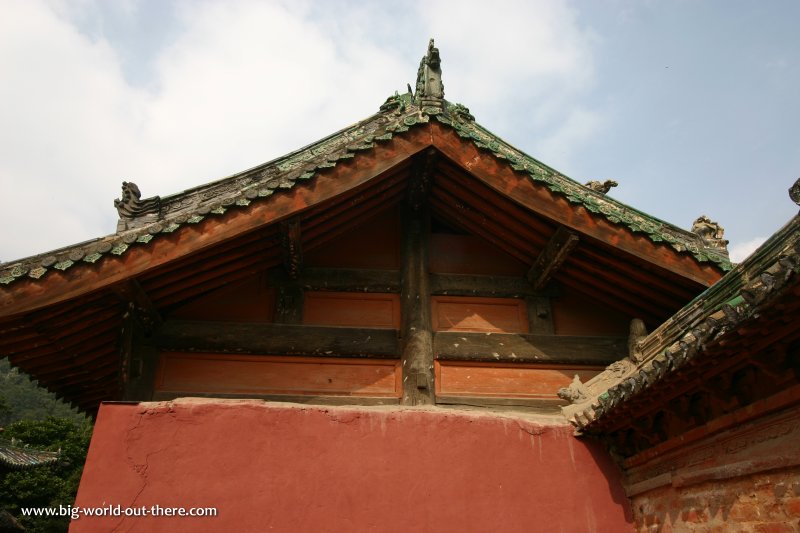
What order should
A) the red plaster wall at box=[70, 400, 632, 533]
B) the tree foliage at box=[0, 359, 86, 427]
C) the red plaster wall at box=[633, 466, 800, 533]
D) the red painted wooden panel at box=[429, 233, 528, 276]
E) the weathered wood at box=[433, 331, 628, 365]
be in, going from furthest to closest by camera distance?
the tree foliage at box=[0, 359, 86, 427] → the red painted wooden panel at box=[429, 233, 528, 276] → the weathered wood at box=[433, 331, 628, 365] → the red plaster wall at box=[70, 400, 632, 533] → the red plaster wall at box=[633, 466, 800, 533]

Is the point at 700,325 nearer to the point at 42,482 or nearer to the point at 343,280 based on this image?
the point at 343,280

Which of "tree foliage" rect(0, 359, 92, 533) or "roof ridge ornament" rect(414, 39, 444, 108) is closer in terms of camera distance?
"roof ridge ornament" rect(414, 39, 444, 108)

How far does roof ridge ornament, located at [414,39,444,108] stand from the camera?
18.3 ft

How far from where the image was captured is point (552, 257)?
536 centimetres

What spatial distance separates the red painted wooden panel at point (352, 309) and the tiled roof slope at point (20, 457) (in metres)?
15.1

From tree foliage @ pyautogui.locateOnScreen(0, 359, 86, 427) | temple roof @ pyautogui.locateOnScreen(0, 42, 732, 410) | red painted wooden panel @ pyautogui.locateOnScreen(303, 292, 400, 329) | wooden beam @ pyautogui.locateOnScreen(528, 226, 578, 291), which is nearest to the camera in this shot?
temple roof @ pyautogui.locateOnScreen(0, 42, 732, 410)

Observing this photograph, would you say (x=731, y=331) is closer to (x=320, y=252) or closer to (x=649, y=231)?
(x=649, y=231)

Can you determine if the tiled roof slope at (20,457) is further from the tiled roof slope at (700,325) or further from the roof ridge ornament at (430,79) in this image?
the tiled roof slope at (700,325)

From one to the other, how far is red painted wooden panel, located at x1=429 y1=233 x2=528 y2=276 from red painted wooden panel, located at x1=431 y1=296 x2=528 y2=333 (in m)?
0.34

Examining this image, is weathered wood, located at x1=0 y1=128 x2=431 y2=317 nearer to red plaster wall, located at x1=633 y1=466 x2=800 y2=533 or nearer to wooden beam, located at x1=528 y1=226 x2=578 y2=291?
wooden beam, located at x1=528 y1=226 x2=578 y2=291

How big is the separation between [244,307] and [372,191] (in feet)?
5.55

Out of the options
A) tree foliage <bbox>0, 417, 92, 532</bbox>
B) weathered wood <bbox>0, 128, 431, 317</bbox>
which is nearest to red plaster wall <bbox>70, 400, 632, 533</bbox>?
weathered wood <bbox>0, 128, 431, 317</bbox>

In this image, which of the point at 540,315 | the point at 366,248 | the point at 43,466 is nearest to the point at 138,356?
the point at 366,248

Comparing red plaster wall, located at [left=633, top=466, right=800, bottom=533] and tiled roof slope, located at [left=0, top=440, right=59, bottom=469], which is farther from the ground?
tiled roof slope, located at [left=0, top=440, right=59, bottom=469]
